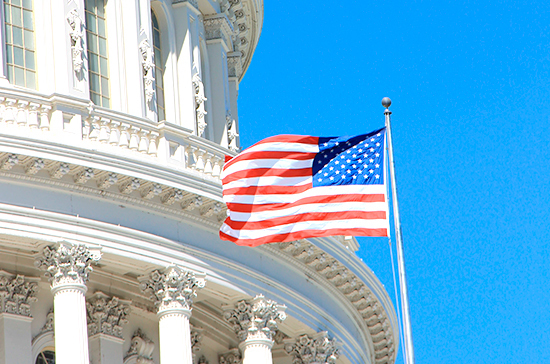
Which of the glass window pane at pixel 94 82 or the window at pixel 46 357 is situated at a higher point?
the glass window pane at pixel 94 82

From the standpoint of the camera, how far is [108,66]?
3728cm

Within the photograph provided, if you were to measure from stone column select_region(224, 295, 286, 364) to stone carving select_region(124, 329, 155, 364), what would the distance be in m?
2.54

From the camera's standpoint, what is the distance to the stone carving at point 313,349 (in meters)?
37.2

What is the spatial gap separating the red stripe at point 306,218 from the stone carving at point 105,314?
26.1 feet

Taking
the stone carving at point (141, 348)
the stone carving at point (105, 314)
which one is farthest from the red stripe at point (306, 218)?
the stone carving at point (141, 348)

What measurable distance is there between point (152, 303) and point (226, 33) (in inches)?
438

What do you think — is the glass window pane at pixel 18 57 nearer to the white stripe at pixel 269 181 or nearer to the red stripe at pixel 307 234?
the white stripe at pixel 269 181

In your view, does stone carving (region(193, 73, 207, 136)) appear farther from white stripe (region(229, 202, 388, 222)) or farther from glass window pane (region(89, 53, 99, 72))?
white stripe (region(229, 202, 388, 222))

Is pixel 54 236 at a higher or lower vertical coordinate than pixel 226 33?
lower

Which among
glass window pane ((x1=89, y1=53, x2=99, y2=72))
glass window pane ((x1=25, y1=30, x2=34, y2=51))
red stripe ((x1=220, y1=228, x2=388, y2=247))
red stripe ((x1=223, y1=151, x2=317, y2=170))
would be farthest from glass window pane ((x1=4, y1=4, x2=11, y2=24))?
red stripe ((x1=220, y1=228, x2=388, y2=247))

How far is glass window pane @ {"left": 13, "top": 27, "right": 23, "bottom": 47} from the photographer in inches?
1416

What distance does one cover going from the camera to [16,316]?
33531mm

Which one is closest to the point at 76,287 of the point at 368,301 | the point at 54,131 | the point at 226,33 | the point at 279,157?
the point at 54,131

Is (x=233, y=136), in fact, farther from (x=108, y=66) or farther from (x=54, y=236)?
(x=54, y=236)
